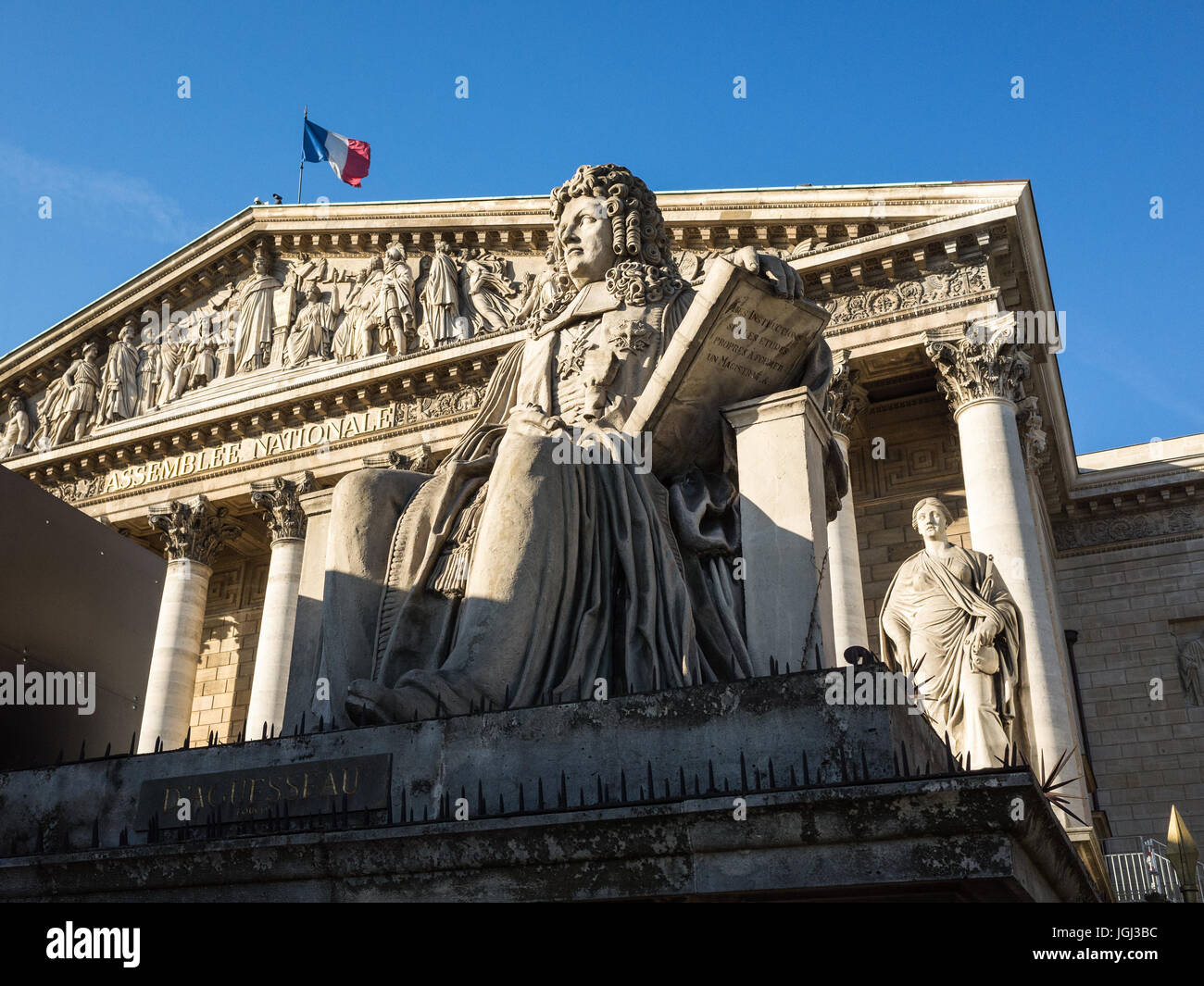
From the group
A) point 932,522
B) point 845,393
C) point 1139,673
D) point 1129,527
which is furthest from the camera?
point 1129,527

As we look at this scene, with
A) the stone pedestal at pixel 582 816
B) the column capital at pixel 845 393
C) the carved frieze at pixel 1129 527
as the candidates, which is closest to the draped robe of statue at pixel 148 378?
the column capital at pixel 845 393

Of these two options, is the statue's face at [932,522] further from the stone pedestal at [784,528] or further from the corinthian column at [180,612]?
the corinthian column at [180,612]

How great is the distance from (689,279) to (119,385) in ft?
38.7

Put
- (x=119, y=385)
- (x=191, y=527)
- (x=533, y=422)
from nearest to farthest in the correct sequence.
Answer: (x=533, y=422), (x=191, y=527), (x=119, y=385)

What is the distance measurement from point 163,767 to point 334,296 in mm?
19741

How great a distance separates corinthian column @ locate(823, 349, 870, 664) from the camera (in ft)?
48.7

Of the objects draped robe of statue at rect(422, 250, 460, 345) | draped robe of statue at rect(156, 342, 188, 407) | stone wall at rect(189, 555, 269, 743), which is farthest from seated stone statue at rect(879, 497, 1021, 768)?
draped robe of statue at rect(156, 342, 188, 407)

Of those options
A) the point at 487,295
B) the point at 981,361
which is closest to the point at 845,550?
the point at 981,361

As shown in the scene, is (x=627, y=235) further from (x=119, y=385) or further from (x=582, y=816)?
(x=119, y=385)

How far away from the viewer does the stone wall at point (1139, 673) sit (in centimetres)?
1823

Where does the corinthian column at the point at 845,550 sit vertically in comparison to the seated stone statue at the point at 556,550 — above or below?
above

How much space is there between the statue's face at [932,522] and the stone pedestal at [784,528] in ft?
15.6

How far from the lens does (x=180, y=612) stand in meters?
20.3

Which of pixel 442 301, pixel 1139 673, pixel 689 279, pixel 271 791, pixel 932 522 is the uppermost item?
pixel 442 301
